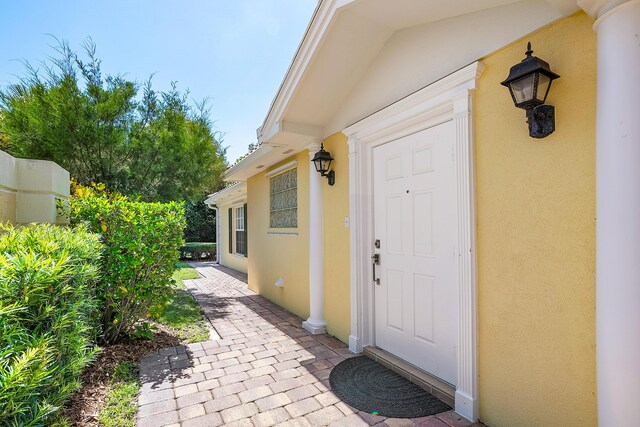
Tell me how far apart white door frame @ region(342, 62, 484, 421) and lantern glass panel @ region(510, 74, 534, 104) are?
504mm

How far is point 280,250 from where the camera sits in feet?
21.7

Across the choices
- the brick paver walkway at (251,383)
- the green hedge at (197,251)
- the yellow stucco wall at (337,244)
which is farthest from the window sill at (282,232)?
the green hedge at (197,251)

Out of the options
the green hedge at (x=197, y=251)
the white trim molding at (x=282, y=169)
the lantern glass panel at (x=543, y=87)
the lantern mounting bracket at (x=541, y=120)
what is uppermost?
the white trim molding at (x=282, y=169)

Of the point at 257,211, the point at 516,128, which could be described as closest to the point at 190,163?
the point at 257,211

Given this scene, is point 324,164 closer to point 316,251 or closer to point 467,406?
point 316,251

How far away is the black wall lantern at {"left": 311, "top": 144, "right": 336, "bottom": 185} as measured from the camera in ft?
15.0

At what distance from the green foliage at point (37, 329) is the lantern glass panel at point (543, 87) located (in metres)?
3.13

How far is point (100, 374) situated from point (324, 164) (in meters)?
3.57

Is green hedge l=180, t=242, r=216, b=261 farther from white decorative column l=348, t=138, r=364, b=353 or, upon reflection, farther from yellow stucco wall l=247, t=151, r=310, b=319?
white decorative column l=348, t=138, r=364, b=353

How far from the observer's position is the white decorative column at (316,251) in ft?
16.2

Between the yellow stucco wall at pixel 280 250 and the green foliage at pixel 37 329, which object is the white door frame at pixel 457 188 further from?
the green foliage at pixel 37 329

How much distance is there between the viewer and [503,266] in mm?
2473

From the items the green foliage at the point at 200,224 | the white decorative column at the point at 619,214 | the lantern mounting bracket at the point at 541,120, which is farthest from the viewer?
the green foliage at the point at 200,224

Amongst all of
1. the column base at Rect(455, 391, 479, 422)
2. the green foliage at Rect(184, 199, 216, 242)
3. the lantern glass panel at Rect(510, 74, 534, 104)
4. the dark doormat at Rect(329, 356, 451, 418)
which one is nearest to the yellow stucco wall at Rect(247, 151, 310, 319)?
the dark doormat at Rect(329, 356, 451, 418)
